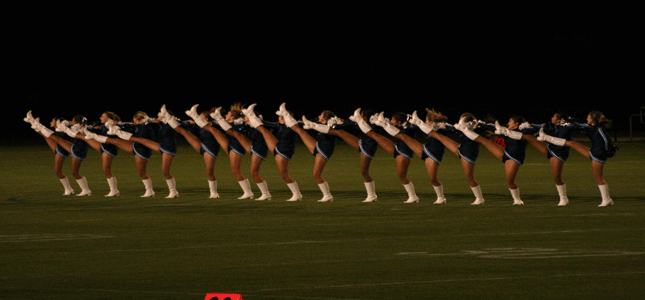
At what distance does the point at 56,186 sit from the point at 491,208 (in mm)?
9197

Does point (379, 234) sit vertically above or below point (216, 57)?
below

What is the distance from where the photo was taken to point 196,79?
49.9 meters

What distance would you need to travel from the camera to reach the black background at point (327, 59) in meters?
48.3

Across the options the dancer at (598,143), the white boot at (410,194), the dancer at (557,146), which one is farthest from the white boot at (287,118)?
the dancer at (598,143)

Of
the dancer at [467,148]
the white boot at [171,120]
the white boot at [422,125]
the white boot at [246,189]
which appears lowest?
the white boot at [246,189]

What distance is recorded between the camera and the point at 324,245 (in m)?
11.0

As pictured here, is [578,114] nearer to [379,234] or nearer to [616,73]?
[616,73]

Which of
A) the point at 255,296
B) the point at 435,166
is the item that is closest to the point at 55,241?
the point at 255,296

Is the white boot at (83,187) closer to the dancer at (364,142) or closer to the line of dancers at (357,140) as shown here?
the line of dancers at (357,140)

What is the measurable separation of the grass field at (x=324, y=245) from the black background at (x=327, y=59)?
2893cm

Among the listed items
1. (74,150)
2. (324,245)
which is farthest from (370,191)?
(324,245)

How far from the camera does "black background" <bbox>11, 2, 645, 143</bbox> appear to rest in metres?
48.3

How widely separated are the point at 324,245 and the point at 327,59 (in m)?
40.6

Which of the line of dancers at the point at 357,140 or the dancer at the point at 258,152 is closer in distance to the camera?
the line of dancers at the point at 357,140
